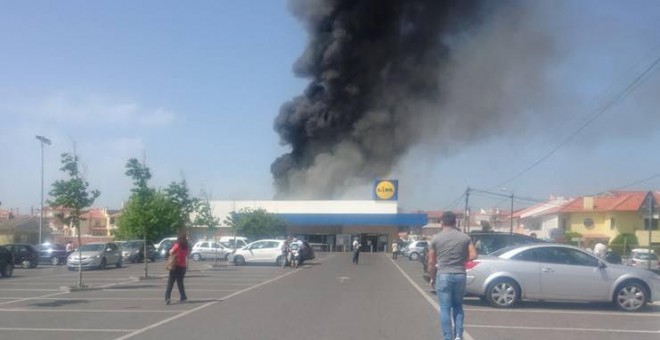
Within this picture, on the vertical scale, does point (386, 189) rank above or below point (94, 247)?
above

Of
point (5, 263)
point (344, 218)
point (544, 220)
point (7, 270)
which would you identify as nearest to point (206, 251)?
point (7, 270)

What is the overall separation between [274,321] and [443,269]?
15.5 feet

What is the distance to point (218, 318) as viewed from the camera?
44.7ft

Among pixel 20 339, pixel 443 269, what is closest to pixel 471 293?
pixel 443 269

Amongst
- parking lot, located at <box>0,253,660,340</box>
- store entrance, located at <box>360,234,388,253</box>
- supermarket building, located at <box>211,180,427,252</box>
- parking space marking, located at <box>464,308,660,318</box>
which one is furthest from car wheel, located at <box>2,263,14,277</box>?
store entrance, located at <box>360,234,388,253</box>

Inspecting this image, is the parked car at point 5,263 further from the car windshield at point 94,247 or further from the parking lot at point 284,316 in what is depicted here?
the parking lot at point 284,316

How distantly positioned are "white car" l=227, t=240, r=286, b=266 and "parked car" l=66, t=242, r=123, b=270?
6072mm

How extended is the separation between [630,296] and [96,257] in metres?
25.8

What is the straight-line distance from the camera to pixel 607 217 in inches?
2507

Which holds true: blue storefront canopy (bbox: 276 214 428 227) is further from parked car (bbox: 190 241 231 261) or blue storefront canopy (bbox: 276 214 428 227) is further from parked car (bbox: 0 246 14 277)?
parked car (bbox: 0 246 14 277)

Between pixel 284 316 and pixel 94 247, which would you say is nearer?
pixel 284 316

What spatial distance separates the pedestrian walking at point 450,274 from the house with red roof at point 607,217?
50080 mm

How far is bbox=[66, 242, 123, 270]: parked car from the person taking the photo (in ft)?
115

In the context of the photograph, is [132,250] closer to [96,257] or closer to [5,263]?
[96,257]
